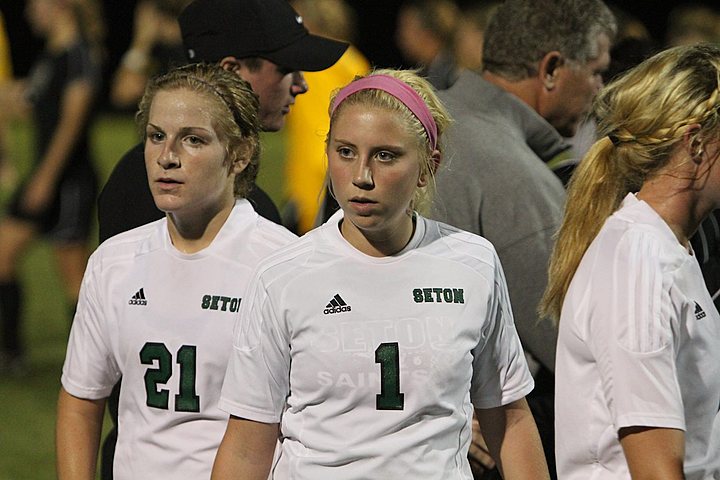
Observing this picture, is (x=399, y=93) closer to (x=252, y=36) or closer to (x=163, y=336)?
(x=163, y=336)

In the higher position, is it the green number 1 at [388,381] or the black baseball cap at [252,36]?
the black baseball cap at [252,36]

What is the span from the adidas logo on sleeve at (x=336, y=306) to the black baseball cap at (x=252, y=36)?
1080 millimetres

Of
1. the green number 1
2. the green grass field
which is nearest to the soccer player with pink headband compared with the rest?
the green number 1

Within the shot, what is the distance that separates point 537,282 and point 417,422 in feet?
3.22

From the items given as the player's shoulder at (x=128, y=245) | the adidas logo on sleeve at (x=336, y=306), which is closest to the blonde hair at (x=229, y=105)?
the player's shoulder at (x=128, y=245)

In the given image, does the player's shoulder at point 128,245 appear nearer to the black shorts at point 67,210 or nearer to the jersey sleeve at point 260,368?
the jersey sleeve at point 260,368

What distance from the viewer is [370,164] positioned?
273 cm

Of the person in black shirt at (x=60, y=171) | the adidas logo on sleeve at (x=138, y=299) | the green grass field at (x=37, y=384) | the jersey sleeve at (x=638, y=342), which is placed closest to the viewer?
the jersey sleeve at (x=638, y=342)

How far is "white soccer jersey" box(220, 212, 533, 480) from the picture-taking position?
271 cm

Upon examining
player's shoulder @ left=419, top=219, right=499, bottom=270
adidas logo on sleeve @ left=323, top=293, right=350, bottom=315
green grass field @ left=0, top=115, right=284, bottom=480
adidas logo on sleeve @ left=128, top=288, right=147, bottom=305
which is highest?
player's shoulder @ left=419, top=219, right=499, bottom=270

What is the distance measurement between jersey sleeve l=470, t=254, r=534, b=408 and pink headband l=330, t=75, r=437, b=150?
36 cm

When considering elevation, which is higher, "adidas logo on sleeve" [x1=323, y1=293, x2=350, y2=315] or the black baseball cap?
the black baseball cap

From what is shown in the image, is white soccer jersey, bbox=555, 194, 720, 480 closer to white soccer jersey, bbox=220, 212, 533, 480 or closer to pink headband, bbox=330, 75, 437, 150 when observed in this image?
white soccer jersey, bbox=220, 212, 533, 480

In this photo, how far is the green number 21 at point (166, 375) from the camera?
2.99m
